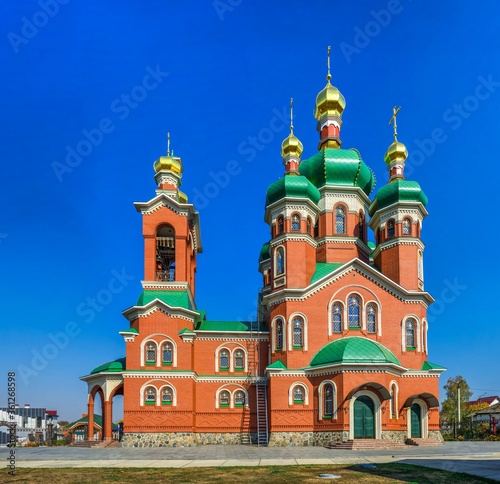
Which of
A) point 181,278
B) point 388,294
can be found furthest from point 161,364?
point 388,294

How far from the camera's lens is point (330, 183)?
33438 millimetres

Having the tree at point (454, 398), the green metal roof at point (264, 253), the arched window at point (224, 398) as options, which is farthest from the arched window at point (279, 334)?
the tree at point (454, 398)

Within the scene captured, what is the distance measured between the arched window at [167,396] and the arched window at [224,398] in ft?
10.2

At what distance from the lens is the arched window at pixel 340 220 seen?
3294 cm

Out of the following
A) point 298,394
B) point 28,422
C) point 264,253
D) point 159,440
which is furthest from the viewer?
point 28,422

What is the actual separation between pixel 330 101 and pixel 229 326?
→ 16.1 metres

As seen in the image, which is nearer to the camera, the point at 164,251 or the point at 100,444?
the point at 100,444

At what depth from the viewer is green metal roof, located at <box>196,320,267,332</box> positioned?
31.2 meters

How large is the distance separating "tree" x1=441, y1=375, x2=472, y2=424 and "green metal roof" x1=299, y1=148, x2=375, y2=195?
25156mm

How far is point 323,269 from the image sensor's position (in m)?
30.8

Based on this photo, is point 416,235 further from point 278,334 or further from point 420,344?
point 278,334

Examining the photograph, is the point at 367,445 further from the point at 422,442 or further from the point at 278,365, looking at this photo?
the point at 278,365

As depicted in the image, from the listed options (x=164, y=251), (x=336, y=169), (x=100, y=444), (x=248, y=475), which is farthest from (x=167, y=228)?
(x=248, y=475)

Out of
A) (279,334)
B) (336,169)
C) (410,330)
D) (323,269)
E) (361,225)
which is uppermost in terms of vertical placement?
(336,169)
